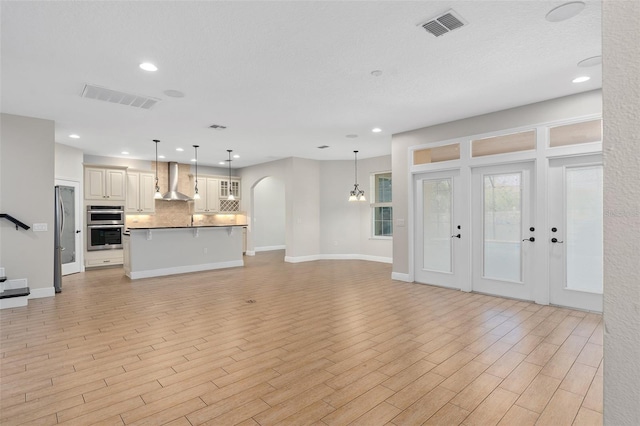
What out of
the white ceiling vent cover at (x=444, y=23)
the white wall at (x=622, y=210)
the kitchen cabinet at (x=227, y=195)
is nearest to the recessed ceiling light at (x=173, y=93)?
the white ceiling vent cover at (x=444, y=23)

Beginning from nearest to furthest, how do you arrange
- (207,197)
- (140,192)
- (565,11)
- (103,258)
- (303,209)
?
(565,11)
(103,258)
(140,192)
(303,209)
(207,197)

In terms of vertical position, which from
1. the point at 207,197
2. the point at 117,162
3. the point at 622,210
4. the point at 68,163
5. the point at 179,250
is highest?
the point at 117,162

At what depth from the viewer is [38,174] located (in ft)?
17.6

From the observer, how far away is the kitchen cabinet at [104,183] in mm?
8312

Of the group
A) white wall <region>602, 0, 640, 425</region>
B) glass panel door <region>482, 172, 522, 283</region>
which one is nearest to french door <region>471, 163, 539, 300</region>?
glass panel door <region>482, 172, 522, 283</region>

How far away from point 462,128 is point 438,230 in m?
1.81

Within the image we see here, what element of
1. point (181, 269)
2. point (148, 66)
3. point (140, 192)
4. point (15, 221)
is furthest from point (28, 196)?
point (140, 192)

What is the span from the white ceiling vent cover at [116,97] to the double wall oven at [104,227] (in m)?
4.83

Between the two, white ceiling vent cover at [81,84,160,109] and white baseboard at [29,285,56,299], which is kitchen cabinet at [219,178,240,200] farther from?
white ceiling vent cover at [81,84,160,109]

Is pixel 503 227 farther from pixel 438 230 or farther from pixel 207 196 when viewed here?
pixel 207 196

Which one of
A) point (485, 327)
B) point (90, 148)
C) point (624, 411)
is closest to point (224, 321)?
point (485, 327)

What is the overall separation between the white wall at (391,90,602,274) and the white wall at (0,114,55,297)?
6009 mm

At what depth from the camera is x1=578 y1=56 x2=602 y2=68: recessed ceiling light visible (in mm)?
3502

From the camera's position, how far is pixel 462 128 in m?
5.70
